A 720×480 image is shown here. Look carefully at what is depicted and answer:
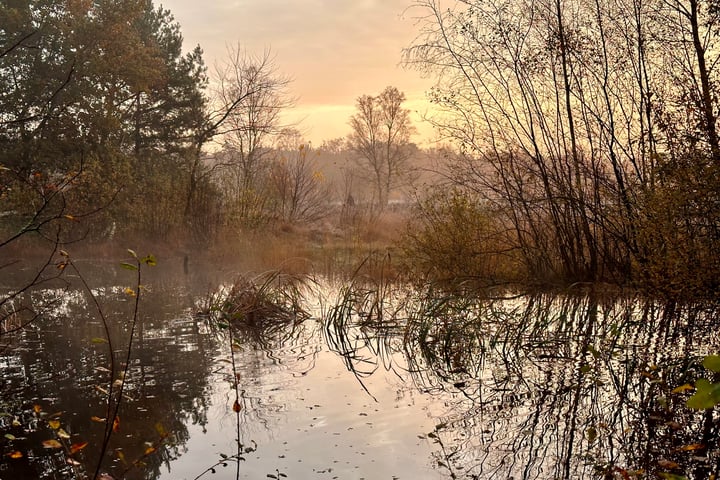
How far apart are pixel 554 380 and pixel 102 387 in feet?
11.8

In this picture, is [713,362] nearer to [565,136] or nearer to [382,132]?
[565,136]

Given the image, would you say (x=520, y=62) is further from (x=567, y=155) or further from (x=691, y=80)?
(x=691, y=80)

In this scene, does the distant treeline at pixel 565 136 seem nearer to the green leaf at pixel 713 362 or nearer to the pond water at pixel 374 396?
the pond water at pixel 374 396

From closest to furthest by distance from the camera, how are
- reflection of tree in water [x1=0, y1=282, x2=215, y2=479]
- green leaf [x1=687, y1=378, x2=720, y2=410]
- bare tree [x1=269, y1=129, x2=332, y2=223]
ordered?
green leaf [x1=687, y1=378, x2=720, y2=410], reflection of tree in water [x1=0, y1=282, x2=215, y2=479], bare tree [x1=269, y1=129, x2=332, y2=223]

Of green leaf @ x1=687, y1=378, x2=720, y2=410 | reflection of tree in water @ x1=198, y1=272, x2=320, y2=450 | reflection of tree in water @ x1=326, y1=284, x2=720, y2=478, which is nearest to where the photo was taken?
green leaf @ x1=687, y1=378, x2=720, y2=410

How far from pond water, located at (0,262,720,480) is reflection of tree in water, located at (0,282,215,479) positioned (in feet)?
0.06

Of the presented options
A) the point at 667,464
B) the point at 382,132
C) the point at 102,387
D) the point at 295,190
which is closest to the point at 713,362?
the point at 667,464

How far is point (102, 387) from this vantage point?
18.1ft

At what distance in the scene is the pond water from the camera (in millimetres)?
3824

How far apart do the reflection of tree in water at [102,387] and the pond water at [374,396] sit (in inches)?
0.7

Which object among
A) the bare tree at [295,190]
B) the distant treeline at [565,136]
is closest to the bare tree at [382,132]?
the bare tree at [295,190]

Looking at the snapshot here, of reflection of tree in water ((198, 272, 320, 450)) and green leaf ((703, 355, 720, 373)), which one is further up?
green leaf ((703, 355, 720, 373))

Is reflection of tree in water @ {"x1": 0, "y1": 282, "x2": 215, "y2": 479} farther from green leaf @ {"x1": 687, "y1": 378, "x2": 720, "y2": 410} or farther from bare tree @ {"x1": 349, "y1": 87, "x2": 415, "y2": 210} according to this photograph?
bare tree @ {"x1": 349, "y1": 87, "x2": 415, "y2": 210}

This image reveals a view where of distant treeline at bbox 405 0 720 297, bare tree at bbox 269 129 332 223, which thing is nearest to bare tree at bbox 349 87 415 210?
bare tree at bbox 269 129 332 223
